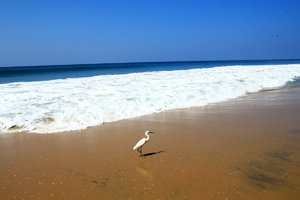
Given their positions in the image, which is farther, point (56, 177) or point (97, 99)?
point (97, 99)

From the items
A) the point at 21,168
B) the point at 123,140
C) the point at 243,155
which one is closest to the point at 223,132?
the point at 243,155

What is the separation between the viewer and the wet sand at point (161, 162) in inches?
124

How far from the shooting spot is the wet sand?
3156 mm

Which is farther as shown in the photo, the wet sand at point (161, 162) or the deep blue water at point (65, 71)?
the deep blue water at point (65, 71)

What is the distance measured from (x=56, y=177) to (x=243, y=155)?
3199 mm

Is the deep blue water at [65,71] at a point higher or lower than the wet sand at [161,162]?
higher

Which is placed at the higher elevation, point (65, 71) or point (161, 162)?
point (65, 71)

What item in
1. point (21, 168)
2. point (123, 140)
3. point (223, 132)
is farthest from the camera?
point (223, 132)

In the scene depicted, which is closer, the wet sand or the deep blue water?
the wet sand

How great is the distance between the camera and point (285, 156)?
404cm

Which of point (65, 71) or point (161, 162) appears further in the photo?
point (65, 71)

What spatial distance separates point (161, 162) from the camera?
13.2 feet

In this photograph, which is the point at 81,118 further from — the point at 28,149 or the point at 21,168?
the point at 21,168

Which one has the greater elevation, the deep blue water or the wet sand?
the deep blue water
